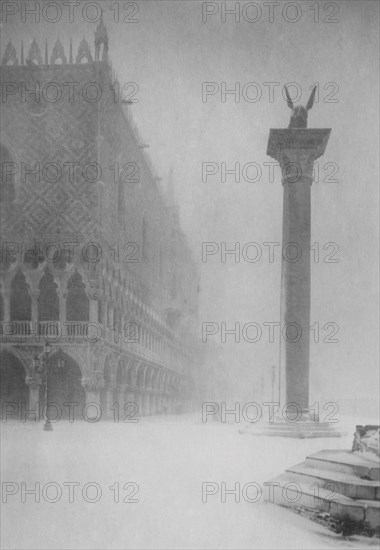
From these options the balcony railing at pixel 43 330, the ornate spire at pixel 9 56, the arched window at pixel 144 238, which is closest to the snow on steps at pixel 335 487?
the ornate spire at pixel 9 56

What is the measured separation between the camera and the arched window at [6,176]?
18505mm

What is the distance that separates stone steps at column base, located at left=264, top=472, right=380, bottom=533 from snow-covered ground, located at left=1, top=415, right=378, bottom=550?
173 mm

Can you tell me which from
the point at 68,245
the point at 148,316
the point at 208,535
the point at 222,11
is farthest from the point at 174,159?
the point at 148,316

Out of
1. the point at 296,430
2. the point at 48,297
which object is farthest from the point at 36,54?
the point at 296,430

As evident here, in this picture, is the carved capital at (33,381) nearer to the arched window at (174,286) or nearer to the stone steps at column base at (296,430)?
the arched window at (174,286)

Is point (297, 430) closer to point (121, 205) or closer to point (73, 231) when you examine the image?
point (73, 231)

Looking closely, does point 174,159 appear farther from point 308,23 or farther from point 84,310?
point 84,310

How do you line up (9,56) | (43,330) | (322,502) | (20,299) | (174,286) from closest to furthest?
(322,502)
(9,56)
(43,330)
(20,299)
(174,286)

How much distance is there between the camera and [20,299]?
2125 cm

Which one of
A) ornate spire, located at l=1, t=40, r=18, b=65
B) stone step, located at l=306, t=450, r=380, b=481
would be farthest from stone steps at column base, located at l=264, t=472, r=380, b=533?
ornate spire, located at l=1, t=40, r=18, b=65

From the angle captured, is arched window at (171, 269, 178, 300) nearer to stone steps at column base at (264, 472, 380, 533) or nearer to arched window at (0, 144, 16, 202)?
arched window at (0, 144, 16, 202)

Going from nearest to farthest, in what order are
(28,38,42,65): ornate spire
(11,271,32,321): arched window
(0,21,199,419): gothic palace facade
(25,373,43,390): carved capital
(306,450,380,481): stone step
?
(306,450,380,481): stone step → (28,38,42,65): ornate spire → (0,21,199,419): gothic palace facade → (25,373,43,390): carved capital → (11,271,32,321): arched window

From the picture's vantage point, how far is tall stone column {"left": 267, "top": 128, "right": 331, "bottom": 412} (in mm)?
12133

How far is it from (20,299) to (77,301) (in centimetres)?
194
